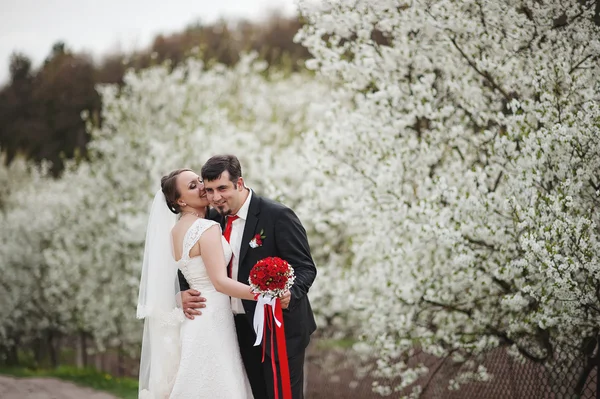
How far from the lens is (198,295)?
4.53 meters

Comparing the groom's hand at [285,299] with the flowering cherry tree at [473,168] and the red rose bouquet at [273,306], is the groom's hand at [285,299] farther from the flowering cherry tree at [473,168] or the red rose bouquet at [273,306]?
the flowering cherry tree at [473,168]

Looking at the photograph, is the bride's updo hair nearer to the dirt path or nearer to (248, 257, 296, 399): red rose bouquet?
(248, 257, 296, 399): red rose bouquet

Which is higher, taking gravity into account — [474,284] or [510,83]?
[510,83]

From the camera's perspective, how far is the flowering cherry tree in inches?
200

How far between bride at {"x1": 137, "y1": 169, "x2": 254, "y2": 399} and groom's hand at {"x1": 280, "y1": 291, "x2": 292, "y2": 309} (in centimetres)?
24

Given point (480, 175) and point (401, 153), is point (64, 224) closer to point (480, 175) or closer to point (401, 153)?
point (401, 153)

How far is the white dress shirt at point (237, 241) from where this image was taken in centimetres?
462

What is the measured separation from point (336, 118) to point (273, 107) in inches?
366

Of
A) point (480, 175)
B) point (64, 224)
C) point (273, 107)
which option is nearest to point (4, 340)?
point (64, 224)

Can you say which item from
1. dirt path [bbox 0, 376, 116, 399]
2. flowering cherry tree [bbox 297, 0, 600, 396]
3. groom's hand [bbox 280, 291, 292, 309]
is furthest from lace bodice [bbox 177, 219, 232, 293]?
dirt path [bbox 0, 376, 116, 399]

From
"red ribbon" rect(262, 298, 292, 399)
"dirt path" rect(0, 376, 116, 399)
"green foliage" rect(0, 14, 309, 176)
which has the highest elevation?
"green foliage" rect(0, 14, 309, 176)

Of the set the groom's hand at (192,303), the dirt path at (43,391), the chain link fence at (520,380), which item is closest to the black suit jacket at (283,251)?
the groom's hand at (192,303)

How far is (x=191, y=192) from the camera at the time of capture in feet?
15.2

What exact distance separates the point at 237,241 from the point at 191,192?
0.50 meters
